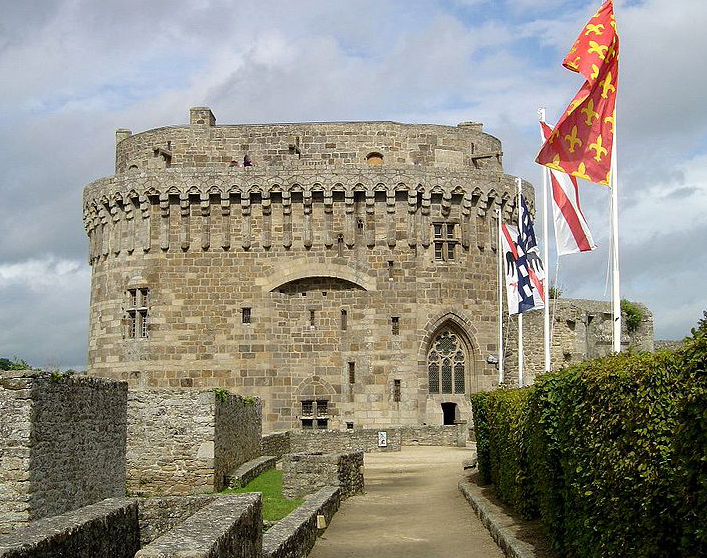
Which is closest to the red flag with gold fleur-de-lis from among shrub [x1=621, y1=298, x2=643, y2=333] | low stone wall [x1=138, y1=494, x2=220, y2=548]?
low stone wall [x1=138, y1=494, x2=220, y2=548]

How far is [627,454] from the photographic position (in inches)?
337

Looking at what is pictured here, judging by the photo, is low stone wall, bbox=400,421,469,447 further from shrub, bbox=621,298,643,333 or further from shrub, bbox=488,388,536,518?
shrub, bbox=488,388,536,518

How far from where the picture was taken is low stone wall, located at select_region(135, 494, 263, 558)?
6.79 meters

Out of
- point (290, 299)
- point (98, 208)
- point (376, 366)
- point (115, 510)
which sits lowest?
point (115, 510)

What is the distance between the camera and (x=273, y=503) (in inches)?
702

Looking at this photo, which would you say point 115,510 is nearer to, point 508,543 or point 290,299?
point 508,543

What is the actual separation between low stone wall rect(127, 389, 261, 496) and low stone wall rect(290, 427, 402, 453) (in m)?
11.6

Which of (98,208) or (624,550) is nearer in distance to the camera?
(624,550)

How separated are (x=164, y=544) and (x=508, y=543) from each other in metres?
6.80

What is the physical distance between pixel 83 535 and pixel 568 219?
10.4m

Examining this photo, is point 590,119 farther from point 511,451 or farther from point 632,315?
point 632,315

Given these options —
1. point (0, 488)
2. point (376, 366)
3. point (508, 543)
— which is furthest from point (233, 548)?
point (376, 366)

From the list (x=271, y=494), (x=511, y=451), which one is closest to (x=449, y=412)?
(x=271, y=494)

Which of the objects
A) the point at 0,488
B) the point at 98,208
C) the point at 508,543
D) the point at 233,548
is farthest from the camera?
the point at 98,208
